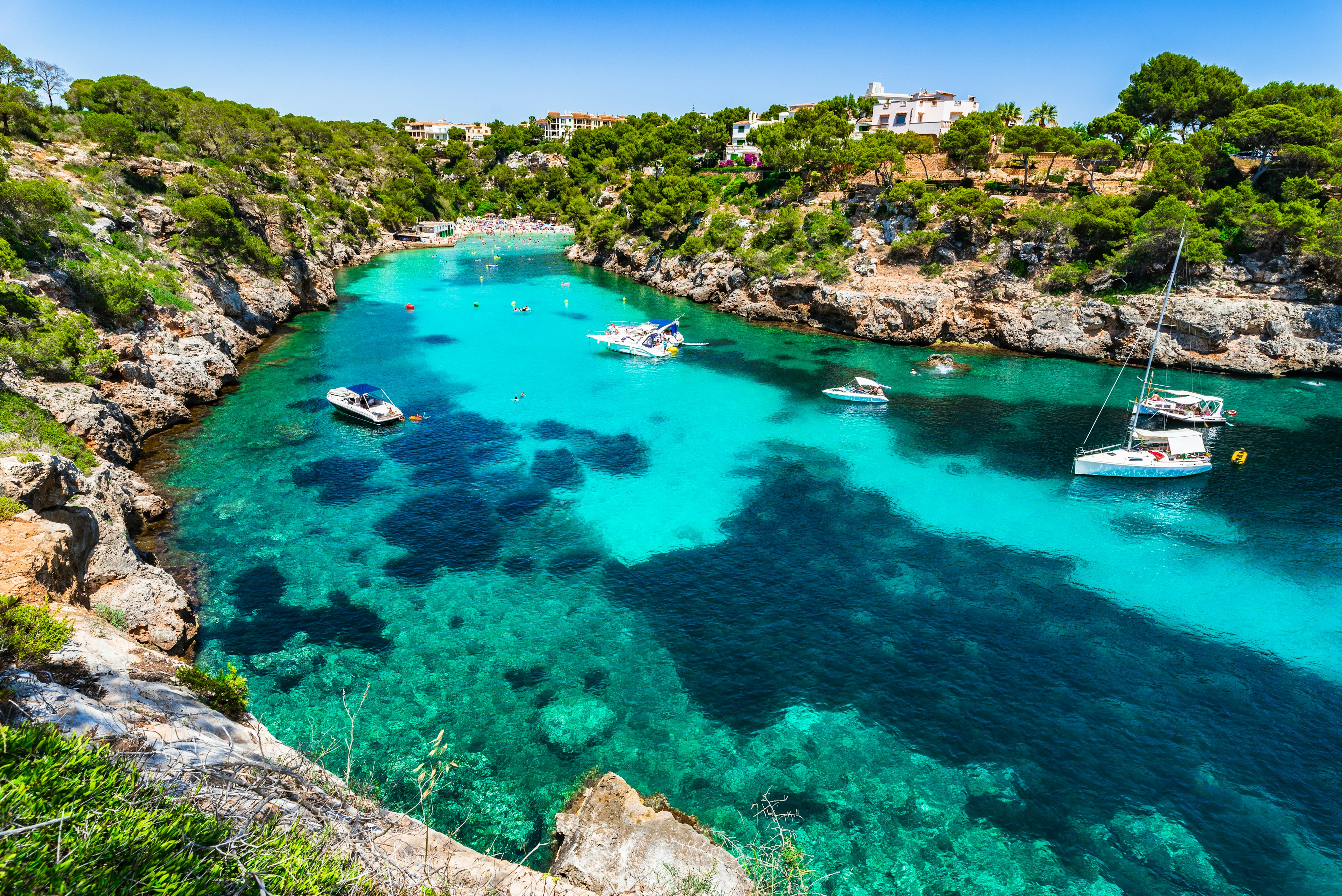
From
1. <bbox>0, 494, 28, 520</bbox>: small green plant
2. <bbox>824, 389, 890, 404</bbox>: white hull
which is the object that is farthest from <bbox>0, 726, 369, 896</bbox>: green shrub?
<bbox>824, 389, 890, 404</bbox>: white hull

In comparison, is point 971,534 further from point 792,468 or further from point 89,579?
point 89,579

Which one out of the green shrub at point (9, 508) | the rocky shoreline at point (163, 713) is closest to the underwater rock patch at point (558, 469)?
the rocky shoreline at point (163, 713)

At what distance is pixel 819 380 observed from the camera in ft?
192

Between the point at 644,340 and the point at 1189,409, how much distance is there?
1801 inches

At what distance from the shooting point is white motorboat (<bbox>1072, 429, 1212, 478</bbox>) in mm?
39750

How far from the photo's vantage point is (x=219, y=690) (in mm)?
15961

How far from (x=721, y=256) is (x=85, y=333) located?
68172mm

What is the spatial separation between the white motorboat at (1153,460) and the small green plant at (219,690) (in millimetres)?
43249

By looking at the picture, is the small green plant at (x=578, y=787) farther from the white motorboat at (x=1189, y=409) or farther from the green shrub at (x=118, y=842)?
the white motorboat at (x=1189, y=409)

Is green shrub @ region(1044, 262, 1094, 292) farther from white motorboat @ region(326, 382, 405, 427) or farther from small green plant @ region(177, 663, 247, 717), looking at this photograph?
small green plant @ region(177, 663, 247, 717)

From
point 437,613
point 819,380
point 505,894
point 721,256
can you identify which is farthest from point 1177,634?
point 721,256

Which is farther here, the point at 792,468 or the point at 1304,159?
the point at 1304,159

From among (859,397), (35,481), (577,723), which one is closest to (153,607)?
(35,481)

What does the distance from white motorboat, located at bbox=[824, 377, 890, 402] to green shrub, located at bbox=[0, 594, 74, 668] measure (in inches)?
1905
